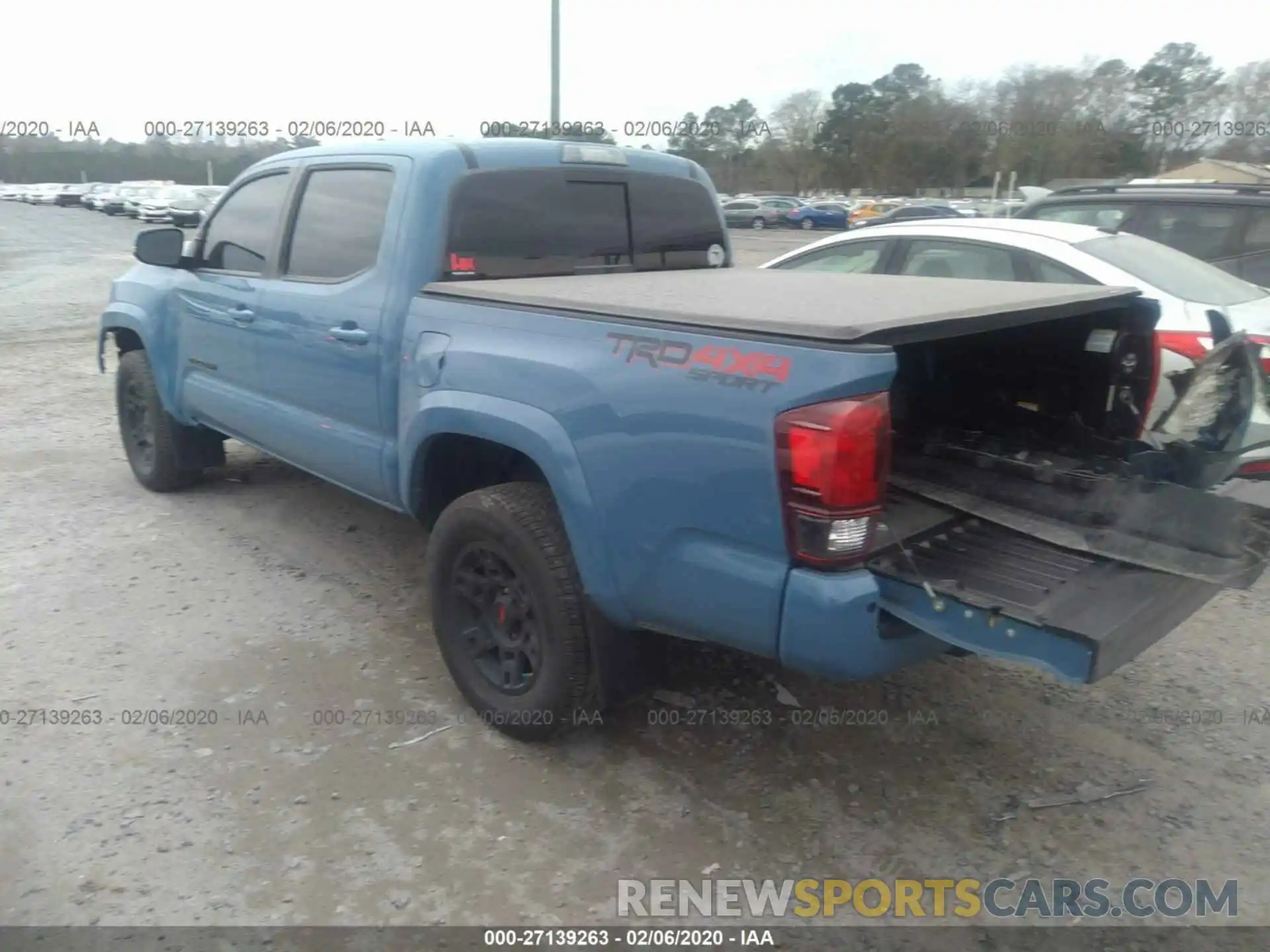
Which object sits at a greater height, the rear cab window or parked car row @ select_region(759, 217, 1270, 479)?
the rear cab window

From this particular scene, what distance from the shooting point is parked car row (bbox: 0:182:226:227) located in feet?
126

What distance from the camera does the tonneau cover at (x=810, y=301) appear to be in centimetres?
255

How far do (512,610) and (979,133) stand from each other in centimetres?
4468

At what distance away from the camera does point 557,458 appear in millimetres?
3004

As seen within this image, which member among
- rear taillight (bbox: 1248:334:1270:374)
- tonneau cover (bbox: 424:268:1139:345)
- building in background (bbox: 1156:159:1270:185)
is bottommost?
rear taillight (bbox: 1248:334:1270:374)

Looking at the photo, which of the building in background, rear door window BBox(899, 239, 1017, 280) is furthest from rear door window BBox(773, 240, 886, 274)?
the building in background

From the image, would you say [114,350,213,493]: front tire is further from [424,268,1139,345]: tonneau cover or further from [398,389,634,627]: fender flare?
[398,389,634,627]: fender flare

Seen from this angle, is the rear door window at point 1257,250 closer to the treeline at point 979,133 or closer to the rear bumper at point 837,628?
the rear bumper at point 837,628

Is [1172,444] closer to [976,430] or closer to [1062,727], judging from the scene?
[976,430]

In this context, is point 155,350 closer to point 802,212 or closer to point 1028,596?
point 1028,596

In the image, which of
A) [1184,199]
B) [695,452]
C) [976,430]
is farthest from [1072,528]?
[1184,199]

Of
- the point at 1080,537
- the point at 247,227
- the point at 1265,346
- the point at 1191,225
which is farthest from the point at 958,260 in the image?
the point at 247,227

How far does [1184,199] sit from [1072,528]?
513cm

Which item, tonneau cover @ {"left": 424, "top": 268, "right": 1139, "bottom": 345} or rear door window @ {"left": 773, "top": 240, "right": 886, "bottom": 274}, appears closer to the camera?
tonneau cover @ {"left": 424, "top": 268, "right": 1139, "bottom": 345}
